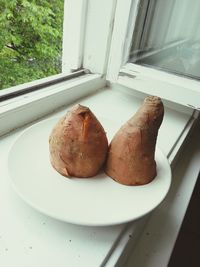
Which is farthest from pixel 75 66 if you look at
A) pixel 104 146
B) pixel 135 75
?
pixel 104 146

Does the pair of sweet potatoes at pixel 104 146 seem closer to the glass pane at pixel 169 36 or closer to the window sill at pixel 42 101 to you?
the window sill at pixel 42 101

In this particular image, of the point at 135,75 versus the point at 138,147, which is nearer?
the point at 138,147

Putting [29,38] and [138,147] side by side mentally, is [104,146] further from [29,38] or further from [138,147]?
[29,38]

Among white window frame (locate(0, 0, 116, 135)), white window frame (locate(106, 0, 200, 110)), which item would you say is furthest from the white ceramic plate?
white window frame (locate(106, 0, 200, 110))

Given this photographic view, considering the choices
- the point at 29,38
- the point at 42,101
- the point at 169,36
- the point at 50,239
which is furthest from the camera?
the point at 29,38

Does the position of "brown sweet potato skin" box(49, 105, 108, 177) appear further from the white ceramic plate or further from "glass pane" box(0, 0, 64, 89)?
"glass pane" box(0, 0, 64, 89)

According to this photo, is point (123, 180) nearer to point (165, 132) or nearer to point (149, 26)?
point (165, 132)

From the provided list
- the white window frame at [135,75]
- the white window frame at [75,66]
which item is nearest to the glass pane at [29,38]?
the white window frame at [75,66]

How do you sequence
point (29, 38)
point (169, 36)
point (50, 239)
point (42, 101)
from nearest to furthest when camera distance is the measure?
point (50, 239)
point (42, 101)
point (169, 36)
point (29, 38)
